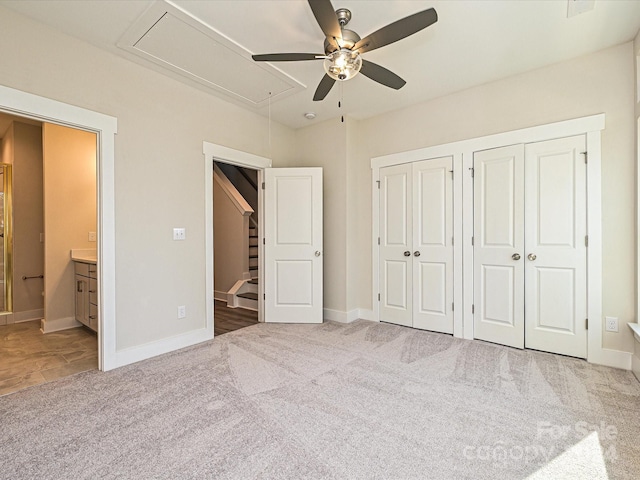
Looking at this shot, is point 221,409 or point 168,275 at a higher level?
point 168,275

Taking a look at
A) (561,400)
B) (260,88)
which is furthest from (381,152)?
(561,400)

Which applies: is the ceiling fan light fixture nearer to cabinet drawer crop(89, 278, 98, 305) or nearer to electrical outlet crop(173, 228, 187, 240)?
electrical outlet crop(173, 228, 187, 240)

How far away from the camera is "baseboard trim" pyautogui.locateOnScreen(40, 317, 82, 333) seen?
3.76m

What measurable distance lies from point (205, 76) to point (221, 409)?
2.94m

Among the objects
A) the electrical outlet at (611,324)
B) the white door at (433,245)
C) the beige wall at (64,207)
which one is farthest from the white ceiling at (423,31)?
the electrical outlet at (611,324)

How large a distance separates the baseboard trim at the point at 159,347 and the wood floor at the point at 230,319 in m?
0.35

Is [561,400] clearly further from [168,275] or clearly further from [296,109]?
[296,109]

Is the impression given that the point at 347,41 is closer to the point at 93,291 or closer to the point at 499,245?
the point at 499,245

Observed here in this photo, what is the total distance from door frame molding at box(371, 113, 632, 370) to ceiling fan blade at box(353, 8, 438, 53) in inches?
73.6

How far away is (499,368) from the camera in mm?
2662

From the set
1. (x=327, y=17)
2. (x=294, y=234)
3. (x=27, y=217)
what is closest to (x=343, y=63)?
(x=327, y=17)

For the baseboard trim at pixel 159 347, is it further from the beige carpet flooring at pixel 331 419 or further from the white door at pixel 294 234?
the white door at pixel 294 234

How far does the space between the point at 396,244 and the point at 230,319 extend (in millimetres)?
2498

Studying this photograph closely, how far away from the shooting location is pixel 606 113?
2709mm
